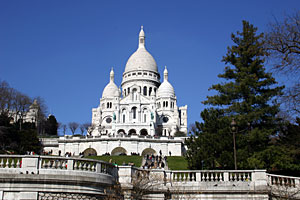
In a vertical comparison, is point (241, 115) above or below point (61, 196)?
above

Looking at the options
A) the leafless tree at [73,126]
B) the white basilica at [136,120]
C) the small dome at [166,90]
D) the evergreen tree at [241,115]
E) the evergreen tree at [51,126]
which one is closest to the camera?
the evergreen tree at [241,115]

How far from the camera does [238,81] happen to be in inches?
1479

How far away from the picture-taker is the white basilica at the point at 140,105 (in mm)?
108275

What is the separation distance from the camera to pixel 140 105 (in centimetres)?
11225

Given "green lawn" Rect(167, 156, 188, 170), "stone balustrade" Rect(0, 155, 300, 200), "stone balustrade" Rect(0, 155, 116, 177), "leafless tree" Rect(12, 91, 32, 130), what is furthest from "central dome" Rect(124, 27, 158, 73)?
"stone balustrade" Rect(0, 155, 116, 177)

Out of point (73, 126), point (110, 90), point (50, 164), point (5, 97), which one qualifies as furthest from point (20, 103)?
point (50, 164)

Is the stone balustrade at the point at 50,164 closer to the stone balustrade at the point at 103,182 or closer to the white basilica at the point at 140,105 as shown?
the stone balustrade at the point at 103,182

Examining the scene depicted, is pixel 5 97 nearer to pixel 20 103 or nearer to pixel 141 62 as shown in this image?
pixel 20 103

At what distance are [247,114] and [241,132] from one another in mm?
1675

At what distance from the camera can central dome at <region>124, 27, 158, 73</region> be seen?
Result: 13568cm

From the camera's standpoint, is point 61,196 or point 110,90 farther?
point 110,90

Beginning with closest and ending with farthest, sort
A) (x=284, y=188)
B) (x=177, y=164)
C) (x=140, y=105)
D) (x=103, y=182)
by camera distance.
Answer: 1. (x=103, y=182)
2. (x=284, y=188)
3. (x=177, y=164)
4. (x=140, y=105)

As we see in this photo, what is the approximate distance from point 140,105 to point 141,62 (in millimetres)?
27923

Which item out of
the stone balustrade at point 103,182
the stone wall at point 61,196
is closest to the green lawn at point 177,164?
the stone balustrade at point 103,182
